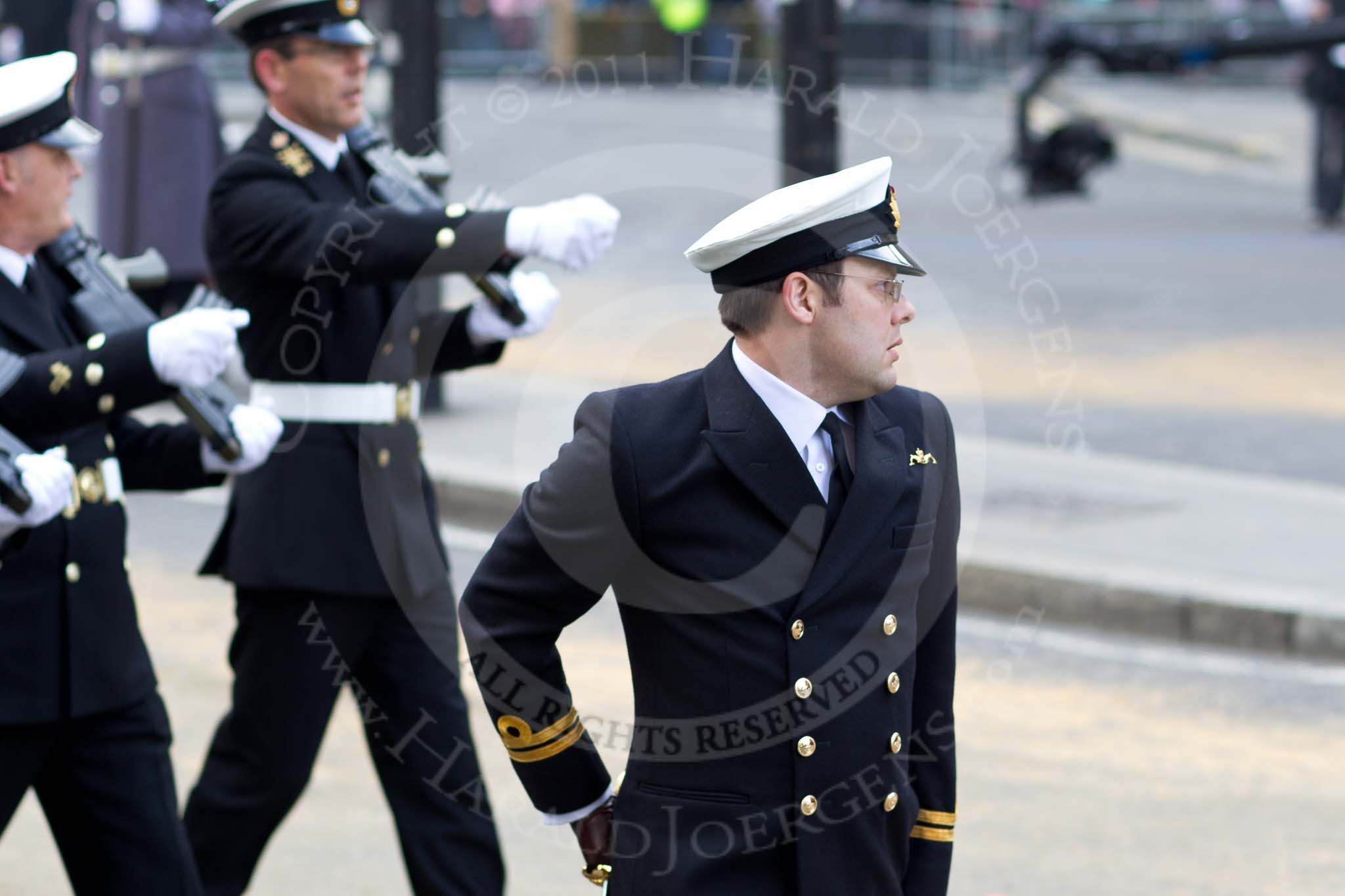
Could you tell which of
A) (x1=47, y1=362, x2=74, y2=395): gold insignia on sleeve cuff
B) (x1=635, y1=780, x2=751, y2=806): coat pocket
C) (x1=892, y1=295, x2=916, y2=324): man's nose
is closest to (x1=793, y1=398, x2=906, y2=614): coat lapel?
(x1=892, y1=295, x2=916, y2=324): man's nose

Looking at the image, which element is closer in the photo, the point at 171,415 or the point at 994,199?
the point at 171,415

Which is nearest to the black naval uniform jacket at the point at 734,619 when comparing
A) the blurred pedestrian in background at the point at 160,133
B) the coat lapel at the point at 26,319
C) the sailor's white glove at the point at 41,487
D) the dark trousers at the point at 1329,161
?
the sailor's white glove at the point at 41,487

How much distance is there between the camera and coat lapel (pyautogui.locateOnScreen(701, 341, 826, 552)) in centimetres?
272

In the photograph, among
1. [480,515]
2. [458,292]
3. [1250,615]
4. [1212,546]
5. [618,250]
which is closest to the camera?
[1250,615]

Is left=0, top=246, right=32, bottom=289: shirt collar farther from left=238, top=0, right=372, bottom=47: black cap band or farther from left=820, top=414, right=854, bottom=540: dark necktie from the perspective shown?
left=820, top=414, right=854, bottom=540: dark necktie

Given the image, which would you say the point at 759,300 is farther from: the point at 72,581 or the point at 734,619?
the point at 72,581

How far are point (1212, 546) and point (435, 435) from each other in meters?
3.55

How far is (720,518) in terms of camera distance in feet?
8.95

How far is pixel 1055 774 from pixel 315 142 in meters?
2.51

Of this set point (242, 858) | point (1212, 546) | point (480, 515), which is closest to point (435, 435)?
point (480, 515)

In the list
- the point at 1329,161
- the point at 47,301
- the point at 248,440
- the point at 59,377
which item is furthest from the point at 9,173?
the point at 1329,161

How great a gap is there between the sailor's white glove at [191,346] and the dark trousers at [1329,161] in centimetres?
1393

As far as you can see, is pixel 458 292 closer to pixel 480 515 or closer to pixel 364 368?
pixel 480 515

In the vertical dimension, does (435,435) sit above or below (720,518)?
below
